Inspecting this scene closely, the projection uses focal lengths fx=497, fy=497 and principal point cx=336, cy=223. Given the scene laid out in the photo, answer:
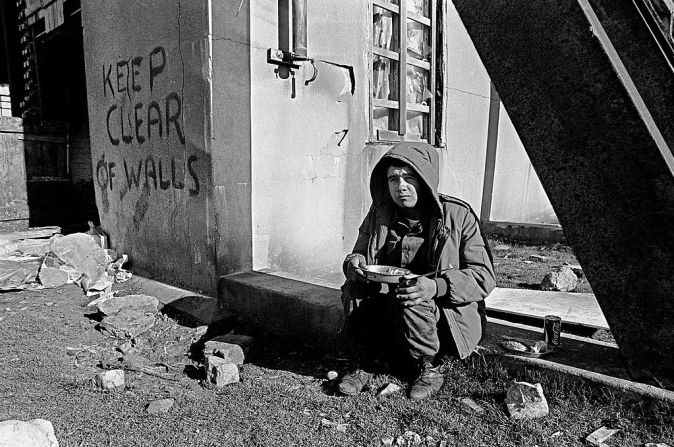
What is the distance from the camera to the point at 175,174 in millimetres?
4484

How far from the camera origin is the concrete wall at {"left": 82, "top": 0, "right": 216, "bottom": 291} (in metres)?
4.18

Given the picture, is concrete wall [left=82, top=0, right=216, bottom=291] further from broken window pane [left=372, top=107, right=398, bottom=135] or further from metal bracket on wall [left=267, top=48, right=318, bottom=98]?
broken window pane [left=372, top=107, right=398, bottom=135]

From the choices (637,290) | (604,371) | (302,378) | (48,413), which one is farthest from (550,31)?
(48,413)

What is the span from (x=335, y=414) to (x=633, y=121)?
2054mm

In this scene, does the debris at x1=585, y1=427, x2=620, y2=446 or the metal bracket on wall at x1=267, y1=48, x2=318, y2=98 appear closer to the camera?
the debris at x1=585, y1=427, x2=620, y2=446

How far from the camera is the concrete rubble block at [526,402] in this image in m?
2.40

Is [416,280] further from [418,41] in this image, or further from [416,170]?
[418,41]

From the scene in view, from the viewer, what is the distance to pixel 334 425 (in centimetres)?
253

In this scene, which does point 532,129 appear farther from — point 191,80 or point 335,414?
point 191,80

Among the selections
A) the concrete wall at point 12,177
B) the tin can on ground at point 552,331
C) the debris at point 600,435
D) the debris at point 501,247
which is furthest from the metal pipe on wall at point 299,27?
the concrete wall at point 12,177

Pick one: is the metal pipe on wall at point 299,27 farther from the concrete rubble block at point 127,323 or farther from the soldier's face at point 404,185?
the concrete rubble block at point 127,323

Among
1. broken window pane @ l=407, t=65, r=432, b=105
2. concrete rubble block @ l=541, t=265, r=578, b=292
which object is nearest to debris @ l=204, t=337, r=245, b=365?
concrete rubble block @ l=541, t=265, r=578, b=292

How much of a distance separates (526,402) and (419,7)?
5.80 meters

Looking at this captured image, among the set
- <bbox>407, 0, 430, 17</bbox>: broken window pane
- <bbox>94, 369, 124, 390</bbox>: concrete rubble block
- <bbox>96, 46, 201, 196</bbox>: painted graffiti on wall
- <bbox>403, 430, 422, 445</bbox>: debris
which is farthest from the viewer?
<bbox>407, 0, 430, 17</bbox>: broken window pane
